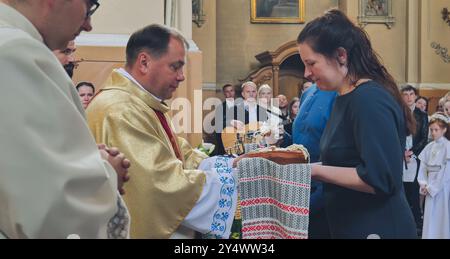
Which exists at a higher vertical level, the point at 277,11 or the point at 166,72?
the point at 277,11

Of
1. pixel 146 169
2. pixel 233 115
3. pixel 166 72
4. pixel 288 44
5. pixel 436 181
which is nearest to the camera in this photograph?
pixel 146 169

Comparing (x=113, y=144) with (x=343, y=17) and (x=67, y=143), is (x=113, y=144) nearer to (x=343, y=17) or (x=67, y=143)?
(x=343, y=17)

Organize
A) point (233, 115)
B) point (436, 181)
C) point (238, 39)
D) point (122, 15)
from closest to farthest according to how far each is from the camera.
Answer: point (122, 15) → point (436, 181) → point (233, 115) → point (238, 39)

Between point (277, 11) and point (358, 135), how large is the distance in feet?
49.3

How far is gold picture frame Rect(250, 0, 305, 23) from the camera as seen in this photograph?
1745cm

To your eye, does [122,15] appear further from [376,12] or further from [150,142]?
[376,12]

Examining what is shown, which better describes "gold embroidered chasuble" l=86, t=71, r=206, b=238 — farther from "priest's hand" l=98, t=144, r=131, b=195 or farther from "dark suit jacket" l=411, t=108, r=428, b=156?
"dark suit jacket" l=411, t=108, r=428, b=156

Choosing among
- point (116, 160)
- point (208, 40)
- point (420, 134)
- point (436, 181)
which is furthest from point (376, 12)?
point (116, 160)

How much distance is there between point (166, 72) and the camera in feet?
11.4

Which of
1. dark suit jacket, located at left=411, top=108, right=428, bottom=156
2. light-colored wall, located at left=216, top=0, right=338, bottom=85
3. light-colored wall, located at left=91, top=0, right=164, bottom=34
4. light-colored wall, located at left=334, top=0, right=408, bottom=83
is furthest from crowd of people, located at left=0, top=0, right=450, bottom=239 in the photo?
light-colored wall, located at left=334, top=0, right=408, bottom=83

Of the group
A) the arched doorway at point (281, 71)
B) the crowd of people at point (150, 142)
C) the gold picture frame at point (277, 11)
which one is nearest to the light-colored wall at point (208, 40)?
the arched doorway at point (281, 71)

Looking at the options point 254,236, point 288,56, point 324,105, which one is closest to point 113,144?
point 254,236

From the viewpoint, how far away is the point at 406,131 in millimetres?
2990
